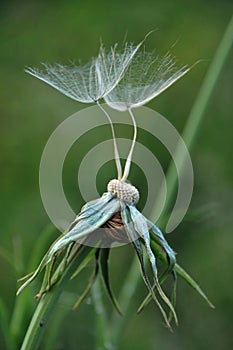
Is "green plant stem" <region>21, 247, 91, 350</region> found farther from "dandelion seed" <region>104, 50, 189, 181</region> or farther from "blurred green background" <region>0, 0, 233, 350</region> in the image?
"blurred green background" <region>0, 0, 233, 350</region>

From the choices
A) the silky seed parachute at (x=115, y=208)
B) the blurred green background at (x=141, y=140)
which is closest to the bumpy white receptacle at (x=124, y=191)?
the silky seed parachute at (x=115, y=208)

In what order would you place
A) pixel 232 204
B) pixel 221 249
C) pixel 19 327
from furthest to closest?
pixel 221 249, pixel 232 204, pixel 19 327

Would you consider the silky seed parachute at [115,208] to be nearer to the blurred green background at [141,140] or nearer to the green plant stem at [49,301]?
the green plant stem at [49,301]

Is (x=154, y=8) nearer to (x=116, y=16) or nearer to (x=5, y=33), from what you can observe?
(x=116, y=16)

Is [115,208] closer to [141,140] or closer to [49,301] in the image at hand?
[49,301]

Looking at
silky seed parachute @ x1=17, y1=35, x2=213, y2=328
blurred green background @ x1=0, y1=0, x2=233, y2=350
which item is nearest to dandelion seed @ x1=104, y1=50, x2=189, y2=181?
silky seed parachute @ x1=17, y1=35, x2=213, y2=328

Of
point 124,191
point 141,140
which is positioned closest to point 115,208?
point 124,191

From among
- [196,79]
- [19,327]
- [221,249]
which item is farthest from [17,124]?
[19,327]
